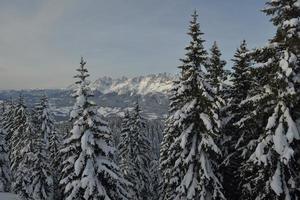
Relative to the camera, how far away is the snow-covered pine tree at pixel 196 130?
962 inches

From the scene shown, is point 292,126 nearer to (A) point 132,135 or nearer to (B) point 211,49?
(B) point 211,49

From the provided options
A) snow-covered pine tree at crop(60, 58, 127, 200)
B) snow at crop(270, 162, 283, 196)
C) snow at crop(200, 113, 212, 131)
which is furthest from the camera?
snow-covered pine tree at crop(60, 58, 127, 200)

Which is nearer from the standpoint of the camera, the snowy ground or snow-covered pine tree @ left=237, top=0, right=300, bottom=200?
snow-covered pine tree @ left=237, top=0, right=300, bottom=200

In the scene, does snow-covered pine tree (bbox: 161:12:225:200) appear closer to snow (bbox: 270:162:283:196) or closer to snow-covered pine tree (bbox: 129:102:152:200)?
snow (bbox: 270:162:283:196)

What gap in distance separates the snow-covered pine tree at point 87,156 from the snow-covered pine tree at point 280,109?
9830 mm

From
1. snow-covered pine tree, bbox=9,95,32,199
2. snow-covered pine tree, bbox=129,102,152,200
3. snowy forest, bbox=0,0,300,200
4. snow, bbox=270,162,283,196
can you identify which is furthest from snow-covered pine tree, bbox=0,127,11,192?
snow, bbox=270,162,283,196

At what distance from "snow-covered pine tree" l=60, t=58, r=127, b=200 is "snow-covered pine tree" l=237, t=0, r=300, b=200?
32.2ft

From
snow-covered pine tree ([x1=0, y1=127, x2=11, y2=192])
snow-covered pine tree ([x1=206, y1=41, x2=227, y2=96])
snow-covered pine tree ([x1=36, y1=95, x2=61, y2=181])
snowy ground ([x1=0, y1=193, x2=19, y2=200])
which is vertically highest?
snow-covered pine tree ([x1=206, y1=41, x2=227, y2=96])

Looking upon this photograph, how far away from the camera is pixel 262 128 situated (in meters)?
21.2

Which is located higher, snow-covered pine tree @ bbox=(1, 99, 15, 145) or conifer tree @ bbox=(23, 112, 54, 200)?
snow-covered pine tree @ bbox=(1, 99, 15, 145)

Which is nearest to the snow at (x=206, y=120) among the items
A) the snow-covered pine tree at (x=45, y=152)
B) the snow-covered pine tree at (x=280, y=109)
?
the snow-covered pine tree at (x=280, y=109)

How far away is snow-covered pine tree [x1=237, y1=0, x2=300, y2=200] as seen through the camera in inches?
733

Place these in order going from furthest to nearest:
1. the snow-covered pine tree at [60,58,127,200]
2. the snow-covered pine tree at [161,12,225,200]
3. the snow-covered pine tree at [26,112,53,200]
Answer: the snow-covered pine tree at [26,112,53,200], the snow-covered pine tree at [60,58,127,200], the snow-covered pine tree at [161,12,225,200]

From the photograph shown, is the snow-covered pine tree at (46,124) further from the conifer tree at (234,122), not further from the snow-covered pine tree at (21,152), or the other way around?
the conifer tree at (234,122)
